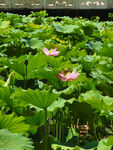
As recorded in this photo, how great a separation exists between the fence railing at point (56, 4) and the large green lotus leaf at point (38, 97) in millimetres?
11847

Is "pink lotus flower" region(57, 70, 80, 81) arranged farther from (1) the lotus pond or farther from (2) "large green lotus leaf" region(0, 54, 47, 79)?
(2) "large green lotus leaf" region(0, 54, 47, 79)

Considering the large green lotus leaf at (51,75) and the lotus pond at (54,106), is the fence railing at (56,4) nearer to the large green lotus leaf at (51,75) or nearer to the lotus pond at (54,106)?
the lotus pond at (54,106)

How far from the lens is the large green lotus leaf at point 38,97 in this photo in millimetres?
1178

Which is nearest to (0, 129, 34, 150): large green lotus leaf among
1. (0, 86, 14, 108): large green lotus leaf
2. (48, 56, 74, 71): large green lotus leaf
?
(0, 86, 14, 108): large green lotus leaf

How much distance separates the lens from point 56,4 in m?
13.0

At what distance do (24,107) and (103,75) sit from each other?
0.50 meters

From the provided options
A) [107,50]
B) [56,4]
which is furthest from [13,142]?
[56,4]

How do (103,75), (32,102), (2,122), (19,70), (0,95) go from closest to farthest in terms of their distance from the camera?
(2,122) → (32,102) → (0,95) → (19,70) → (103,75)

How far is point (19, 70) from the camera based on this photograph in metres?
1.59

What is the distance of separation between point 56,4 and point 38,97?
12059mm

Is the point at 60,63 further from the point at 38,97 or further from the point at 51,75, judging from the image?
the point at 38,97

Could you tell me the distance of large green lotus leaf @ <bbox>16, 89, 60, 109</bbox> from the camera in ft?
3.86

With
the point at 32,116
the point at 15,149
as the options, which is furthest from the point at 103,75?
the point at 15,149

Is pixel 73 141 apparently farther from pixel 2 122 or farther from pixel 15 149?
pixel 15 149
